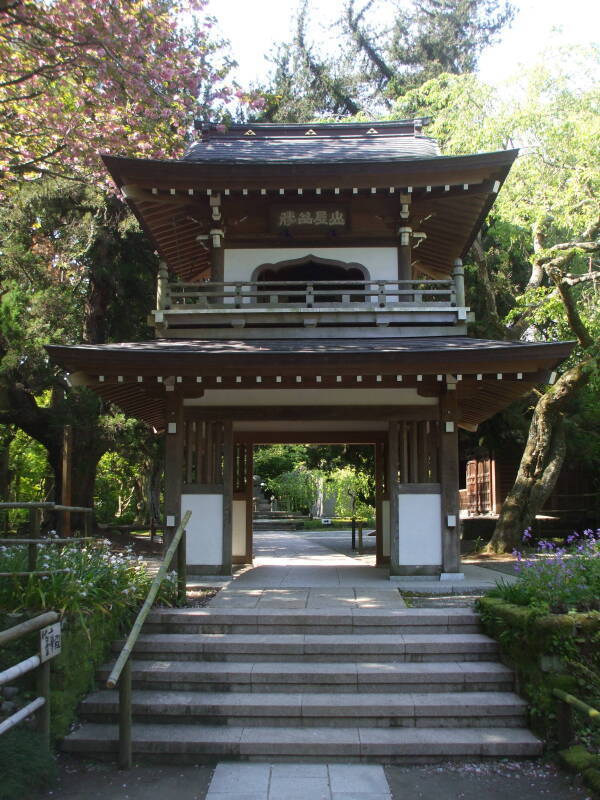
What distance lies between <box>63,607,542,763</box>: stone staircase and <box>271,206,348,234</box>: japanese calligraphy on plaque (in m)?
7.10

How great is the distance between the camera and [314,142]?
14.4 m

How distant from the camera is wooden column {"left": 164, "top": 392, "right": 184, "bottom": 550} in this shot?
392 inches

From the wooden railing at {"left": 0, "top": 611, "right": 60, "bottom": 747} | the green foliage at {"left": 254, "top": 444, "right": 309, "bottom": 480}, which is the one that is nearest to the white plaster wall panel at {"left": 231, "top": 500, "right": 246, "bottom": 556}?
the wooden railing at {"left": 0, "top": 611, "right": 60, "bottom": 747}

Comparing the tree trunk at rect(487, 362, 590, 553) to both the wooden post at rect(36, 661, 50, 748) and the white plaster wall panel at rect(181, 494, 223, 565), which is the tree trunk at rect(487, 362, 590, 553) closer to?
the white plaster wall panel at rect(181, 494, 223, 565)

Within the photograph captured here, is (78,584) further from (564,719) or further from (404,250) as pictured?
(404,250)

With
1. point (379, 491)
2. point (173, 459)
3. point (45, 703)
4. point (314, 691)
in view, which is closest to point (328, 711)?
point (314, 691)

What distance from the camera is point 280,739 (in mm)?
5727

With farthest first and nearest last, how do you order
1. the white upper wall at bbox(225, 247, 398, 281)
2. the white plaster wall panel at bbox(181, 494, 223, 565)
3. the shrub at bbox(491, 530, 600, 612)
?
the white upper wall at bbox(225, 247, 398, 281)
the white plaster wall panel at bbox(181, 494, 223, 565)
the shrub at bbox(491, 530, 600, 612)

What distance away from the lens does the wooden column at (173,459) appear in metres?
9.97

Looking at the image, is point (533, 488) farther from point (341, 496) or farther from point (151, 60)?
point (341, 496)

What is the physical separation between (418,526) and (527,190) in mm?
10493

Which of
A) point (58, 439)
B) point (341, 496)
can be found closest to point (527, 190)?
point (58, 439)

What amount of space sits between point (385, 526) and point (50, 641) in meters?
7.53

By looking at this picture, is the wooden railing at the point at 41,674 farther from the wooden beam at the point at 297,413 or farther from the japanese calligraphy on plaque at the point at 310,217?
the japanese calligraphy on plaque at the point at 310,217
